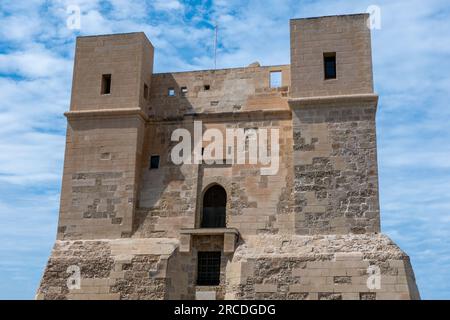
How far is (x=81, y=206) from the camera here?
17391 millimetres

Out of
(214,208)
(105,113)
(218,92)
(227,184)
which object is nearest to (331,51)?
(218,92)

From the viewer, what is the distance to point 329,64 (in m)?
17.3

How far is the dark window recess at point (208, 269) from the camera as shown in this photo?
16547 mm

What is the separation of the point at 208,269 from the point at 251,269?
4.84 feet

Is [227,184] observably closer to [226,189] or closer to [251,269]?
[226,189]

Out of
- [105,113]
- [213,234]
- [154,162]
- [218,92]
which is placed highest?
[218,92]

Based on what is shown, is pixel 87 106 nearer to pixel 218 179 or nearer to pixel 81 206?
pixel 81 206

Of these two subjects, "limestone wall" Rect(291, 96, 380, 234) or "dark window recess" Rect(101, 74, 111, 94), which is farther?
"dark window recess" Rect(101, 74, 111, 94)

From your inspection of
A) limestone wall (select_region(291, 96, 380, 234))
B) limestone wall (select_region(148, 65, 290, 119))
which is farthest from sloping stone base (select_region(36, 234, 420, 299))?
limestone wall (select_region(148, 65, 290, 119))

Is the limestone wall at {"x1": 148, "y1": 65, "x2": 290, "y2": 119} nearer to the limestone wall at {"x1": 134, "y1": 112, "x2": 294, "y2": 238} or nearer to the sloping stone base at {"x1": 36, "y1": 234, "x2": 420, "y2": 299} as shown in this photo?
the limestone wall at {"x1": 134, "y1": 112, "x2": 294, "y2": 238}

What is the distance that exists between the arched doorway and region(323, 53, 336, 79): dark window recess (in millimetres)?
4118

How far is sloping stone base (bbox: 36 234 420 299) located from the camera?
49.5 feet

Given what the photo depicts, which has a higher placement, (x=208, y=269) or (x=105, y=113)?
(x=105, y=113)

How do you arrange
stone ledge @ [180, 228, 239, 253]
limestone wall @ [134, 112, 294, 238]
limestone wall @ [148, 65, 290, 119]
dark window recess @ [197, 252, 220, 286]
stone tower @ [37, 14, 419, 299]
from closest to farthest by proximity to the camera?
1. stone tower @ [37, 14, 419, 299]
2. stone ledge @ [180, 228, 239, 253]
3. dark window recess @ [197, 252, 220, 286]
4. limestone wall @ [134, 112, 294, 238]
5. limestone wall @ [148, 65, 290, 119]
